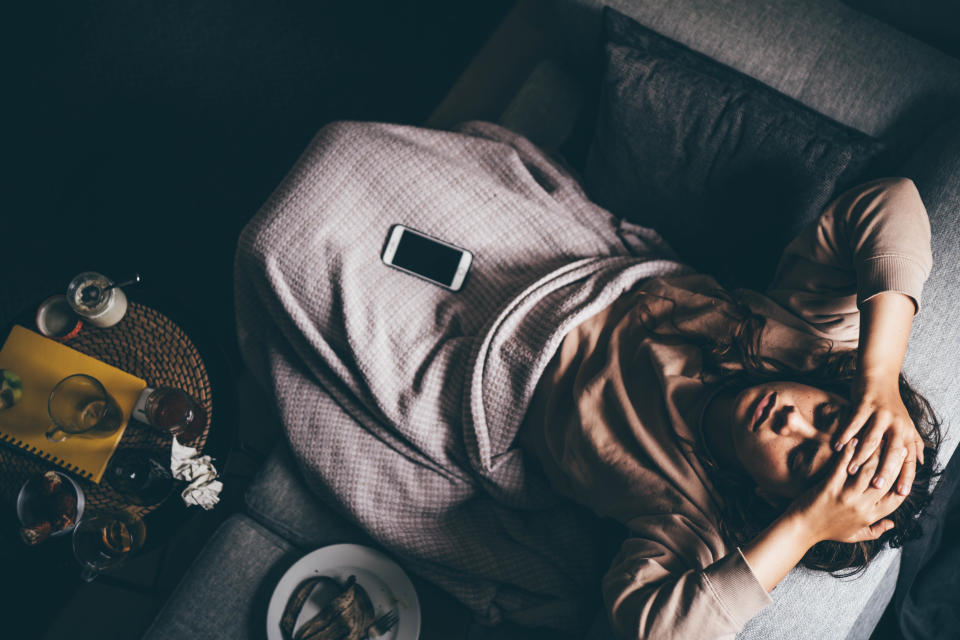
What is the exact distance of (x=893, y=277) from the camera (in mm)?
948

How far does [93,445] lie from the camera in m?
1.16

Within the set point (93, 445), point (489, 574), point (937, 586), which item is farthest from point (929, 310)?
point (93, 445)

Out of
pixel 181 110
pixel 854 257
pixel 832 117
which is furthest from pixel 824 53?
pixel 181 110

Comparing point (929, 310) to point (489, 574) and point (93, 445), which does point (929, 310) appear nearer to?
point (489, 574)

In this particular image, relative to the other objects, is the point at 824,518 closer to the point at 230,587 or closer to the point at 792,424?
the point at 792,424

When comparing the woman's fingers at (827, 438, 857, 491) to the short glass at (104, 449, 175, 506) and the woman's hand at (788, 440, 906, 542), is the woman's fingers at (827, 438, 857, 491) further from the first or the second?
the short glass at (104, 449, 175, 506)

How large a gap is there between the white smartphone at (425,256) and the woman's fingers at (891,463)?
827 mm

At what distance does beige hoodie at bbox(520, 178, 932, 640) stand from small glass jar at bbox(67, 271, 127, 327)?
895mm

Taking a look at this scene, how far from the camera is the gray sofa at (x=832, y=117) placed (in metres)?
1.02

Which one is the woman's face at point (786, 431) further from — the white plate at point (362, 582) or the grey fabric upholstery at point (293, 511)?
the grey fabric upholstery at point (293, 511)

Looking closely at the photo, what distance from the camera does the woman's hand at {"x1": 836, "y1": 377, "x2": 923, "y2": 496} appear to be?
2.89 feet

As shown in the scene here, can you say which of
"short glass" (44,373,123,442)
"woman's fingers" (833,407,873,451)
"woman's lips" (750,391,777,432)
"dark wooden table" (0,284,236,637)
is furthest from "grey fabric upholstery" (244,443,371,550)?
"woman's fingers" (833,407,873,451)

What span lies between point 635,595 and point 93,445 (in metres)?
1.06

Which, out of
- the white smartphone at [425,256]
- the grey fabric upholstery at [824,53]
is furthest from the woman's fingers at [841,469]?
the white smartphone at [425,256]
